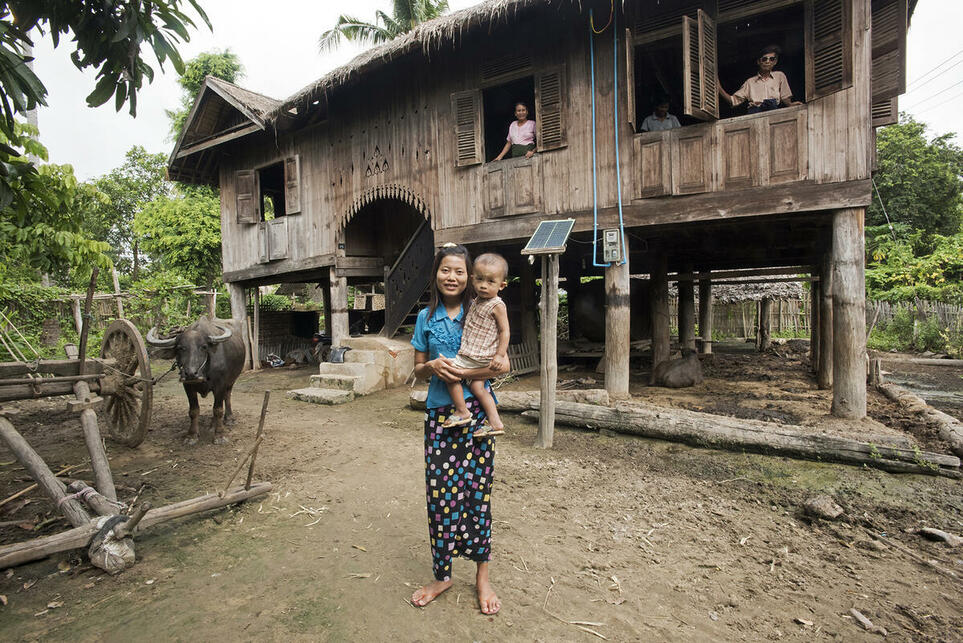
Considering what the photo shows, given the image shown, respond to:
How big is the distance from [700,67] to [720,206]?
5.45 ft

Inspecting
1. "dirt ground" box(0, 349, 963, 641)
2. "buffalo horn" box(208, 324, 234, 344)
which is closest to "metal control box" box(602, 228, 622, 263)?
"dirt ground" box(0, 349, 963, 641)

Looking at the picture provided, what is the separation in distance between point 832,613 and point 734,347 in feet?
47.7

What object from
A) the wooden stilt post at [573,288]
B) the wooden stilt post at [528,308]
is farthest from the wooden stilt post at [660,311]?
the wooden stilt post at [573,288]

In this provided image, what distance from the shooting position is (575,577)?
2779 mm

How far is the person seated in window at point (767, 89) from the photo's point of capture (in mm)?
5934

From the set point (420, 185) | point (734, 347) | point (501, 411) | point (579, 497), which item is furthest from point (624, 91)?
point (734, 347)

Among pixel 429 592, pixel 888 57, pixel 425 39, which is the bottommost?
pixel 429 592

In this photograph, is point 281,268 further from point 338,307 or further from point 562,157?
point 562,157

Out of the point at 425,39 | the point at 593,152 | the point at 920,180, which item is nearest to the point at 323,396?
the point at 593,152

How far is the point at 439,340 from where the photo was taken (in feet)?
7.91

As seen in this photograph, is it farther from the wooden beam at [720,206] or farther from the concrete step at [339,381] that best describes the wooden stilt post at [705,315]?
the concrete step at [339,381]

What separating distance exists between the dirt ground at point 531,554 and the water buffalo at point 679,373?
3223 millimetres

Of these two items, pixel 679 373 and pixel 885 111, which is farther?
pixel 679 373

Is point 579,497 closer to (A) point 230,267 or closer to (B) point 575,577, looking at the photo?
(B) point 575,577
